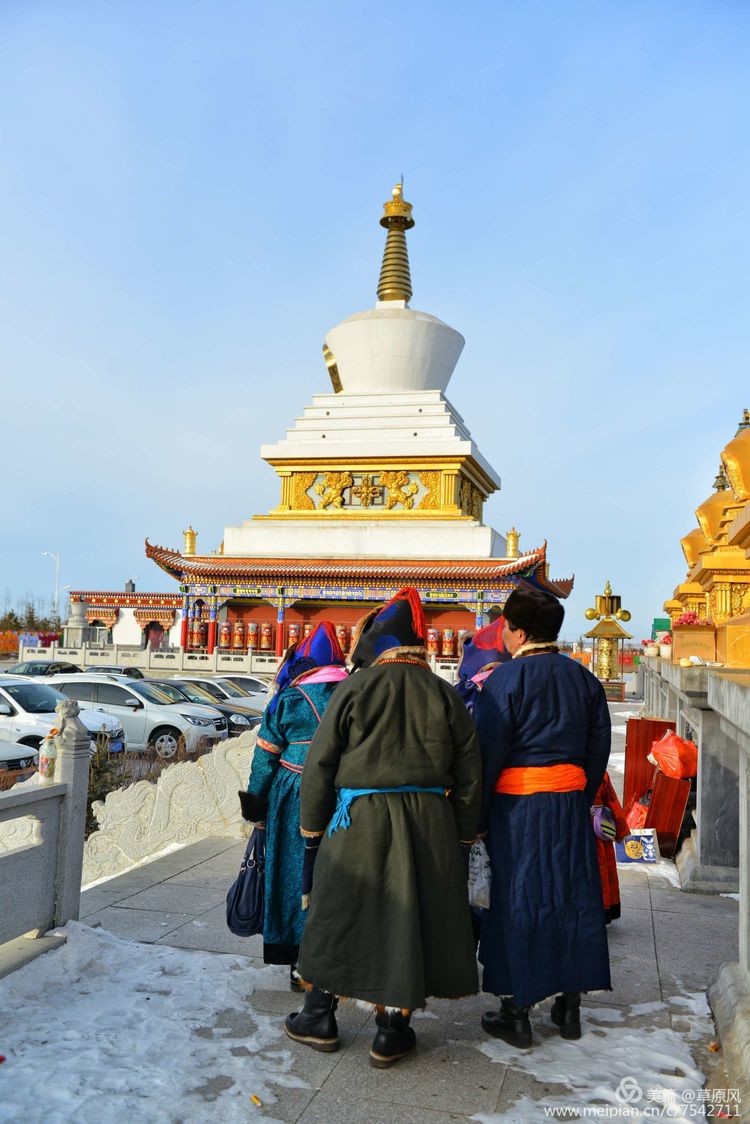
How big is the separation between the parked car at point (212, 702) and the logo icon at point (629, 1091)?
1159 cm

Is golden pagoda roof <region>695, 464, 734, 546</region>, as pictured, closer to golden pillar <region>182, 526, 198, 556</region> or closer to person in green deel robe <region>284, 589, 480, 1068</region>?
person in green deel robe <region>284, 589, 480, 1068</region>

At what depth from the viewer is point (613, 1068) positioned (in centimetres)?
350

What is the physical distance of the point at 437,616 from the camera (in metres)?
31.0

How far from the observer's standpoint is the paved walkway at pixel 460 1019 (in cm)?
325

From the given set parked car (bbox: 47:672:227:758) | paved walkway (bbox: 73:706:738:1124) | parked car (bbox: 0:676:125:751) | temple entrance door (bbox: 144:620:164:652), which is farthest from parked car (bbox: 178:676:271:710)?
temple entrance door (bbox: 144:620:164:652)

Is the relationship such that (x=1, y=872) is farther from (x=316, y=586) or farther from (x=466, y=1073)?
(x=316, y=586)

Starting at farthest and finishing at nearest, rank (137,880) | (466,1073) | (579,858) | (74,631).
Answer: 1. (74,631)
2. (137,880)
3. (579,858)
4. (466,1073)

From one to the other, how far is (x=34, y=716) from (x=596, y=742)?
34.0 ft

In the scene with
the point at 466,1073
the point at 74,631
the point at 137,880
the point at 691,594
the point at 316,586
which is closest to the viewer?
the point at 466,1073

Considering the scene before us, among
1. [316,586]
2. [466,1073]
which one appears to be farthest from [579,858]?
[316,586]

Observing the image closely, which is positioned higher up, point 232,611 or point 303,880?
point 232,611

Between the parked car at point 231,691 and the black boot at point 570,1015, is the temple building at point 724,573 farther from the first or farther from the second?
the parked car at point 231,691

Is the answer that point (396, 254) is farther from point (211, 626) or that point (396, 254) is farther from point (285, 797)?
point (285, 797)

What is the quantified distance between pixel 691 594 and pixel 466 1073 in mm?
10231
